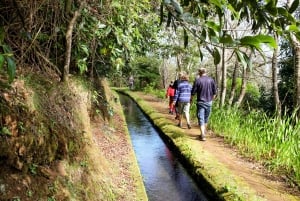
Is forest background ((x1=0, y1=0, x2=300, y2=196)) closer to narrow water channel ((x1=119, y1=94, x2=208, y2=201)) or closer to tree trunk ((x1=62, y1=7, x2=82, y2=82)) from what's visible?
tree trunk ((x1=62, y1=7, x2=82, y2=82))

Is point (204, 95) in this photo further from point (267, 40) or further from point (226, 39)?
point (267, 40)

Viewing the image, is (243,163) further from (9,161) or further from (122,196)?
(9,161)

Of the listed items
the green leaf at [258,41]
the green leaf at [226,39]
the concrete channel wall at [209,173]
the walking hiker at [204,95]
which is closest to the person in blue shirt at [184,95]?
the concrete channel wall at [209,173]

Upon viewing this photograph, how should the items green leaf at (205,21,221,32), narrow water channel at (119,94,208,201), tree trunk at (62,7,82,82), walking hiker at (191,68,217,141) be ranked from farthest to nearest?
walking hiker at (191,68,217,141)
narrow water channel at (119,94,208,201)
tree trunk at (62,7,82,82)
green leaf at (205,21,221,32)

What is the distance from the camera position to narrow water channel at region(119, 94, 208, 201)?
6.53 m

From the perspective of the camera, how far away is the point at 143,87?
110ft

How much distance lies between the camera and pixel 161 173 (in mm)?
7859

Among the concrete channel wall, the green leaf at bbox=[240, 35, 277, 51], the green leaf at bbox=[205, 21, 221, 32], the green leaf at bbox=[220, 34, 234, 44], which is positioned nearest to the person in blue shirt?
the concrete channel wall

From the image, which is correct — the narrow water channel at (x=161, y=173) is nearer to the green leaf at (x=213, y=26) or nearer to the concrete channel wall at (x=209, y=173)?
the concrete channel wall at (x=209, y=173)

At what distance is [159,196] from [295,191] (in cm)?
207

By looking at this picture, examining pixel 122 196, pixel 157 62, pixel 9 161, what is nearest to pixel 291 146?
pixel 122 196

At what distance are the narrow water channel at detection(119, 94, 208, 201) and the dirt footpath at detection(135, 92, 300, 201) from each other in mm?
725

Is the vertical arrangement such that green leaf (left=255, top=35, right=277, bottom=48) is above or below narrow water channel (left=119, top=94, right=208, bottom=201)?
above

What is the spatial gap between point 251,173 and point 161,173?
1.86 metres
